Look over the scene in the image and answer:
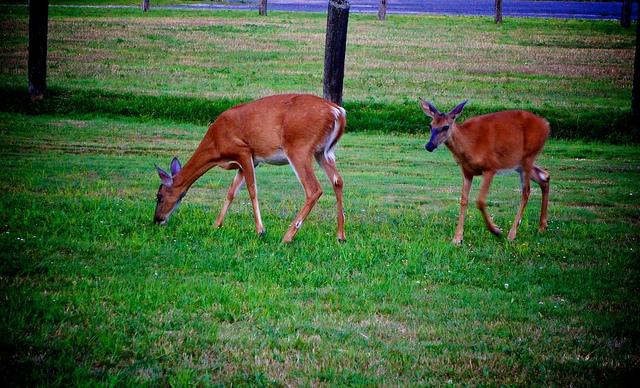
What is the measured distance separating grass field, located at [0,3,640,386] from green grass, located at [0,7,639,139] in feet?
1.11

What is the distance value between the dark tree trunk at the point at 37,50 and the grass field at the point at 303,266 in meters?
0.51

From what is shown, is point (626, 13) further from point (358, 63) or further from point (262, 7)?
point (262, 7)

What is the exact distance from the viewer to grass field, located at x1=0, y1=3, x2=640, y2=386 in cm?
681

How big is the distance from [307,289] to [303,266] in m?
0.94

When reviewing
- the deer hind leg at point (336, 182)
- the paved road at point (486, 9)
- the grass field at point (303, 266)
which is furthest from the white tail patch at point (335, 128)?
the paved road at point (486, 9)

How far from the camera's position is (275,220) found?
12.4 metres

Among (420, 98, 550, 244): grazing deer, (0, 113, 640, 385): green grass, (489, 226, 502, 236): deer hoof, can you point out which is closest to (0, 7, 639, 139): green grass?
(0, 113, 640, 385): green grass

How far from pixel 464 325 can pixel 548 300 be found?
1363mm

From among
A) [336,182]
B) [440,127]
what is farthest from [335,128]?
[440,127]

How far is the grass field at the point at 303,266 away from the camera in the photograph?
6.81m

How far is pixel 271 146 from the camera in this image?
38.2 ft

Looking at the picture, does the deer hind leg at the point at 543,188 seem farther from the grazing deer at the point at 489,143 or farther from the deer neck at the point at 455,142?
the deer neck at the point at 455,142

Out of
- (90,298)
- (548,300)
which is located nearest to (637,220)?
(548,300)

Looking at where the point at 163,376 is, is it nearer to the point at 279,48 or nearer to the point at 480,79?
the point at 480,79
